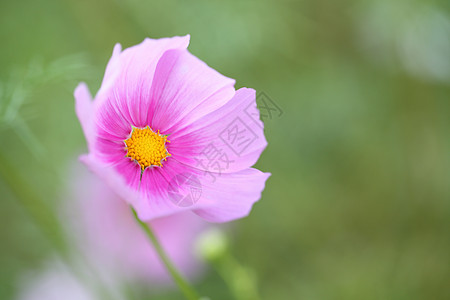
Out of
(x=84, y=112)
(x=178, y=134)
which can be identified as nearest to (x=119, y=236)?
(x=178, y=134)

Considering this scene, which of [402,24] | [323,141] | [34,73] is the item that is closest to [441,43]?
[402,24]

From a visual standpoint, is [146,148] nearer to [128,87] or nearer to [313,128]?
[128,87]

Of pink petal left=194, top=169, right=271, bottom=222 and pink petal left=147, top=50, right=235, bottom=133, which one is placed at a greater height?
pink petal left=147, top=50, right=235, bottom=133

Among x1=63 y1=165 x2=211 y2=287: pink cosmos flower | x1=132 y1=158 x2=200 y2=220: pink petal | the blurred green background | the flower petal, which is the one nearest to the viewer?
the flower petal

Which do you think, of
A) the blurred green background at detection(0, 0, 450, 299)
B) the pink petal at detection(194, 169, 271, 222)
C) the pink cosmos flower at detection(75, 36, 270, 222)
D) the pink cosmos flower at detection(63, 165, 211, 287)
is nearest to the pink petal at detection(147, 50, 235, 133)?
the pink cosmos flower at detection(75, 36, 270, 222)

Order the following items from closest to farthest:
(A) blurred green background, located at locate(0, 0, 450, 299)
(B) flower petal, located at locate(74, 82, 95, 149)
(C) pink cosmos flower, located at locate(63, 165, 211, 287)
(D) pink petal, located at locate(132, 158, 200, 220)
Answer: (B) flower petal, located at locate(74, 82, 95, 149)
(D) pink petal, located at locate(132, 158, 200, 220)
(C) pink cosmos flower, located at locate(63, 165, 211, 287)
(A) blurred green background, located at locate(0, 0, 450, 299)

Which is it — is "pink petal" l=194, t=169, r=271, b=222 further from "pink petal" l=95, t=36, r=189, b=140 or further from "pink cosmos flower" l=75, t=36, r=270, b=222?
"pink petal" l=95, t=36, r=189, b=140
